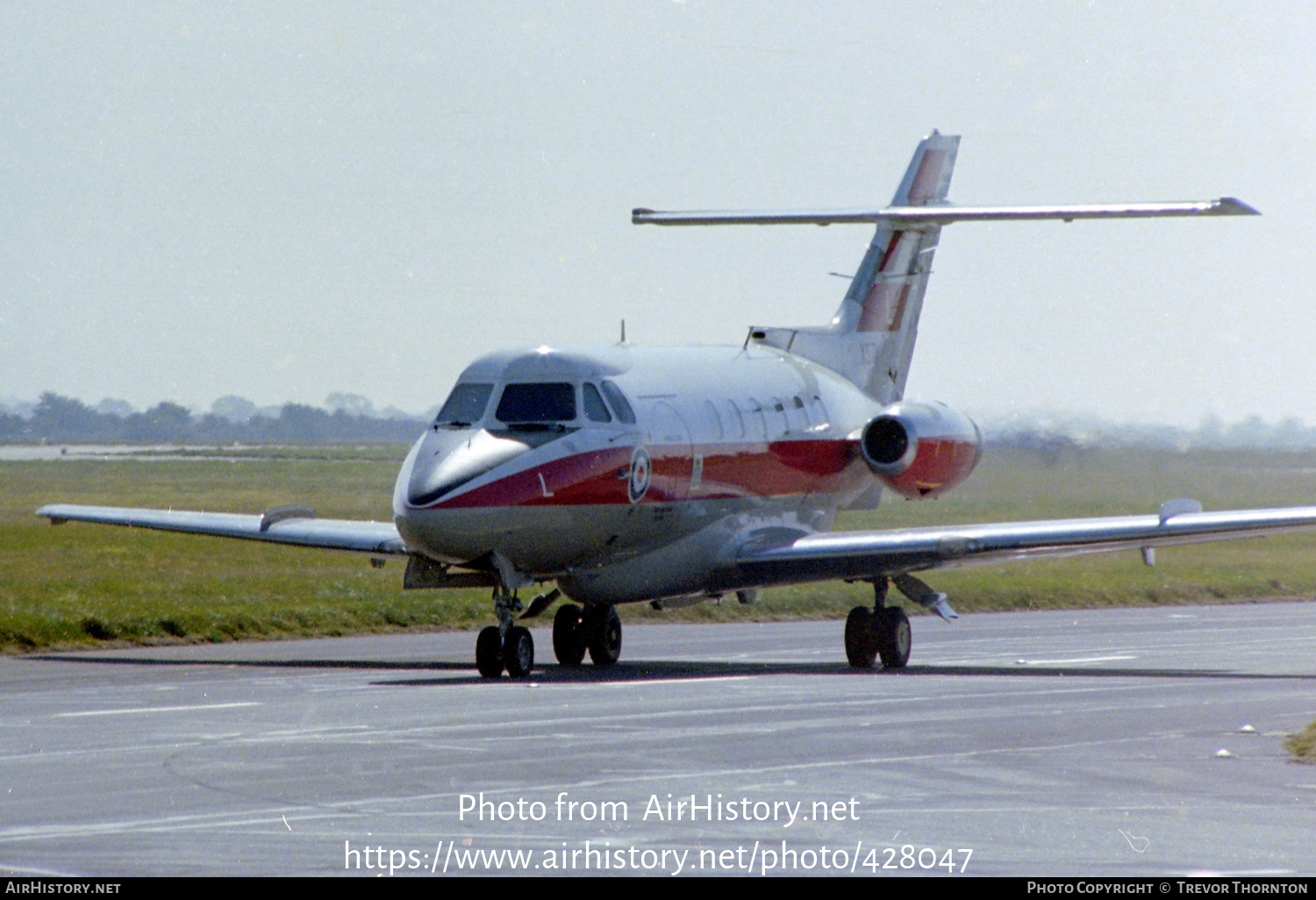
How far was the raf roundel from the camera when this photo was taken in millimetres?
23297

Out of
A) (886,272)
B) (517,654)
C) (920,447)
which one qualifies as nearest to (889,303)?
(886,272)

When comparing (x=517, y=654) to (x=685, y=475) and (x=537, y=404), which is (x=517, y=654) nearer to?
(x=537, y=404)

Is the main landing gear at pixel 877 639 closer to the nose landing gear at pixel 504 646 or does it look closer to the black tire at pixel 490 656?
the nose landing gear at pixel 504 646

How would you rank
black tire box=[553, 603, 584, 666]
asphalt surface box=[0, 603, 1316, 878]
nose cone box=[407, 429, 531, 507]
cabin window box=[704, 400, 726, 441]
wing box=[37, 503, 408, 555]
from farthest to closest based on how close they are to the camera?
cabin window box=[704, 400, 726, 441]
wing box=[37, 503, 408, 555]
black tire box=[553, 603, 584, 666]
nose cone box=[407, 429, 531, 507]
asphalt surface box=[0, 603, 1316, 878]

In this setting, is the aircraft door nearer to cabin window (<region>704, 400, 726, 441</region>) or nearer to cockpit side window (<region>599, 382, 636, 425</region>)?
cockpit side window (<region>599, 382, 636, 425</region>)

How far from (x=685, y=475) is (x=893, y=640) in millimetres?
3178

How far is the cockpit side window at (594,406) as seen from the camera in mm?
22984

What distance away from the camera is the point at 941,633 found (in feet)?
103

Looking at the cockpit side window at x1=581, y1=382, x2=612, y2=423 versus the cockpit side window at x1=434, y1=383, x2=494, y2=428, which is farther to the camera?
the cockpit side window at x1=581, y1=382, x2=612, y2=423

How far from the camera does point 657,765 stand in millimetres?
14211

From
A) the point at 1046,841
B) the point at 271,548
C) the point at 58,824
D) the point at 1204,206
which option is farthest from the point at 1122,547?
the point at 271,548

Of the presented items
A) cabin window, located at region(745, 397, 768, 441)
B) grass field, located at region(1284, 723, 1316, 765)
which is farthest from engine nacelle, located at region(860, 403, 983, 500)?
grass field, located at region(1284, 723, 1316, 765)

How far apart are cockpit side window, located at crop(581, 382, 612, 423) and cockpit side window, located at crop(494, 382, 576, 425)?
20 centimetres

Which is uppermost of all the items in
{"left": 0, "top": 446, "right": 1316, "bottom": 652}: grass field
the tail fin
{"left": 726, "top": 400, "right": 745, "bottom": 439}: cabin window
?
the tail fin
